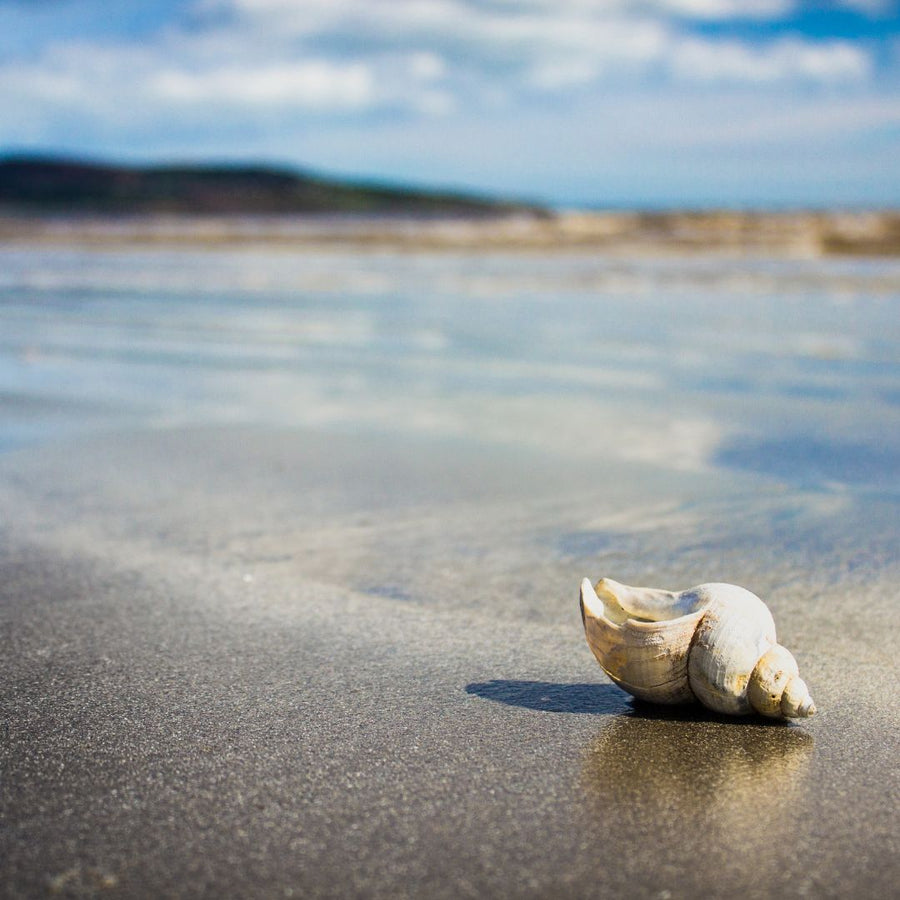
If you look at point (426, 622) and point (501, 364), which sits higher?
point (501, 364)

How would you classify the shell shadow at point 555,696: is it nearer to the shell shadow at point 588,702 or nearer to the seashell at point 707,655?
the shell shadow at point 588,702

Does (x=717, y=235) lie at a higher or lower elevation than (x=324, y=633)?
higher

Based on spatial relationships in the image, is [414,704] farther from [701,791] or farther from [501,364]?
[501,364]

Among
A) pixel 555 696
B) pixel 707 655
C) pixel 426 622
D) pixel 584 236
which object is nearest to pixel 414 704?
pixel 555 696

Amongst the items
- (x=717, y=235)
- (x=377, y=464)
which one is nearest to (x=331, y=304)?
(x=377, y=464)

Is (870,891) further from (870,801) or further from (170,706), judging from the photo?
(170,706)

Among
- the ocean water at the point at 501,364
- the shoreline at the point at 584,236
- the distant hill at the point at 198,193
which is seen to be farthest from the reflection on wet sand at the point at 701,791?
the distant hill at the point at 198,193

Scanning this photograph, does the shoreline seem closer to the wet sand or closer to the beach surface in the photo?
the beach surface
